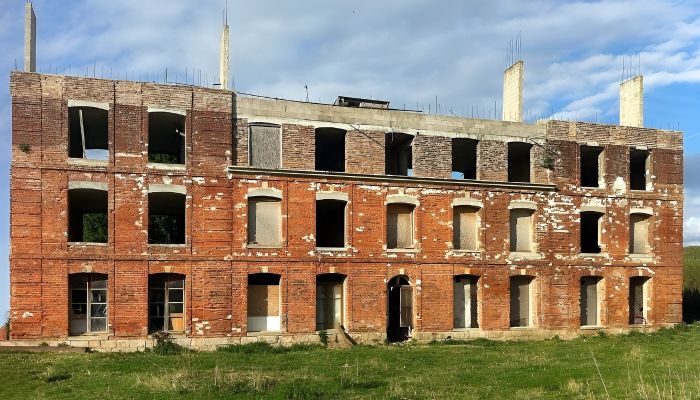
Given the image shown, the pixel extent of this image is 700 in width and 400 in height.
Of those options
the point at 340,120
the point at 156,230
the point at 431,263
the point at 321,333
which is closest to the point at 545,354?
the point at 431,263

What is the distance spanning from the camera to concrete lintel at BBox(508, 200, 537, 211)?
1029 inches

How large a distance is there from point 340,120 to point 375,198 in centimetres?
335

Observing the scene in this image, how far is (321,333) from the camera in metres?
23.1

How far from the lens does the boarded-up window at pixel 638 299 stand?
92.5 feet

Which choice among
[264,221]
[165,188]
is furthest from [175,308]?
[264,221]

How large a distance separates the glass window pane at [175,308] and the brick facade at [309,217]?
0.75 meters

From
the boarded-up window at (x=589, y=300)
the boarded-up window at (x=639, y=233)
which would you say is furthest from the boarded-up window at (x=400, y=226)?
the boarded-up window at (x=639, y=233)

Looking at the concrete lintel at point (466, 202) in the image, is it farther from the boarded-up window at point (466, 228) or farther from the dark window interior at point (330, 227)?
the dark window interior at point (330, 227)

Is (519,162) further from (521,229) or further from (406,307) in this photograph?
→ (406,307)

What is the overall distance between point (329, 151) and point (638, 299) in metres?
15.9

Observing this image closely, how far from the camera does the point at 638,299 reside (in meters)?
28.5

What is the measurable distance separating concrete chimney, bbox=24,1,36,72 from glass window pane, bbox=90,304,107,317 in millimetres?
8519

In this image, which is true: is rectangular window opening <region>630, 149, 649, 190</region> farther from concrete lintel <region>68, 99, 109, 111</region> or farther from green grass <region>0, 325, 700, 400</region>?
concrete lintel <region>68, 99, 109, 111</region>

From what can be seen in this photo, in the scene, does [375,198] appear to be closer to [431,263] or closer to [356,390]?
[431,263]
